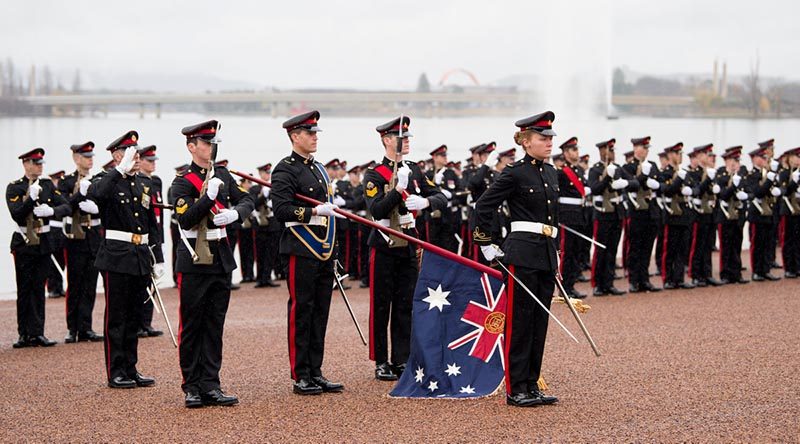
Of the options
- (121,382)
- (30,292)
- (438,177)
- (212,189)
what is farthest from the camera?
(438,177)

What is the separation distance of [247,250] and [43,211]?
6.51m

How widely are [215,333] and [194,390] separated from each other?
1.27 feet

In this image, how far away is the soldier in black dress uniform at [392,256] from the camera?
7688 millimetres

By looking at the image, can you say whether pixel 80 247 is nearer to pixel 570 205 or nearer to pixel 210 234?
pixel 210 234

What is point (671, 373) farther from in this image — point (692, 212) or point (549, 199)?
point (692, 212)

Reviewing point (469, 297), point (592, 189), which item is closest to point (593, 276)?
point (592, 189)

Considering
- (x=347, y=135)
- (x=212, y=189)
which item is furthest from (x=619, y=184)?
(x=347, y=135)

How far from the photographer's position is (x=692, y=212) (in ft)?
45.5

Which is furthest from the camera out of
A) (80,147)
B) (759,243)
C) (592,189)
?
(759,243)

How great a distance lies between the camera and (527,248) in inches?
267

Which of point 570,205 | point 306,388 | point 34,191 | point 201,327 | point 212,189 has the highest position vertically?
point 212,189

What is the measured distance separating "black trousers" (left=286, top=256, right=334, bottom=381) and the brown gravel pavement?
26 cm

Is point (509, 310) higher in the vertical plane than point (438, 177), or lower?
lower

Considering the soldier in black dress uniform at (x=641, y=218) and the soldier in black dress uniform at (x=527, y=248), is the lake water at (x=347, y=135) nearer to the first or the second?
the soldier in black dress uniform at (x=641, y=218)
